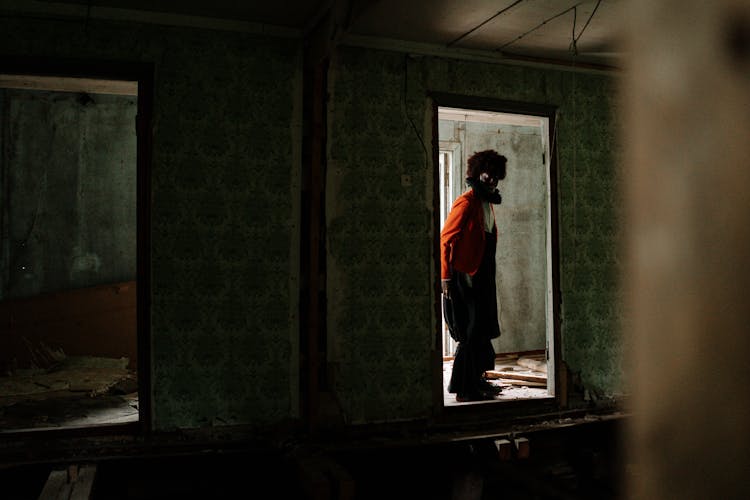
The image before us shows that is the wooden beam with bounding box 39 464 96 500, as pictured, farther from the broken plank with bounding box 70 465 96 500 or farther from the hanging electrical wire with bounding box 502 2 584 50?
the hanging electrical wire with bounding box 502 2 584 50

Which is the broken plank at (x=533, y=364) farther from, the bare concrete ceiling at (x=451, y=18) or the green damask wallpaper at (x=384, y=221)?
the bare concrete ceiling at (x=451, y=18)

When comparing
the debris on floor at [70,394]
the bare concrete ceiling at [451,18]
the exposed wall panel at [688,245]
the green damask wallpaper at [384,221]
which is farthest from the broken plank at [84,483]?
the exposed wall panel at [688,245]

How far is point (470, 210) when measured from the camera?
14.3 feet

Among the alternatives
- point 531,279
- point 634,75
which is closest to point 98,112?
point 531,279

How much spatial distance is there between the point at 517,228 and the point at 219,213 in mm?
4194

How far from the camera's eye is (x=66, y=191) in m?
6.27

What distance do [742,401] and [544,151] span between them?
14.5 ft

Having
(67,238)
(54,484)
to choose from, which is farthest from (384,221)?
(67,238)

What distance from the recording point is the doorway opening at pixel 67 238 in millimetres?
5723

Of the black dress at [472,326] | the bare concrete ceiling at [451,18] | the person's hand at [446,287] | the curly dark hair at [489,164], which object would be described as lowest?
the black dress at [472,326]

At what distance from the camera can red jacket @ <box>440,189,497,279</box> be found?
14.0 feet

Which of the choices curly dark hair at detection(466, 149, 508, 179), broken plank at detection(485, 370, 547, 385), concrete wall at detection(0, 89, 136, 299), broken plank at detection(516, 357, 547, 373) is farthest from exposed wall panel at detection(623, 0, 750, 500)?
concrete wall at detection(0, 89, 136, 299)

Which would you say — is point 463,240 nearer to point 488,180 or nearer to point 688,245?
point 488,180

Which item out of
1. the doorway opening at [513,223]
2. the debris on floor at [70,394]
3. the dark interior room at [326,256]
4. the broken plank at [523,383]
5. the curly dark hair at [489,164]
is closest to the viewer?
the dark interior room at [326,256]
